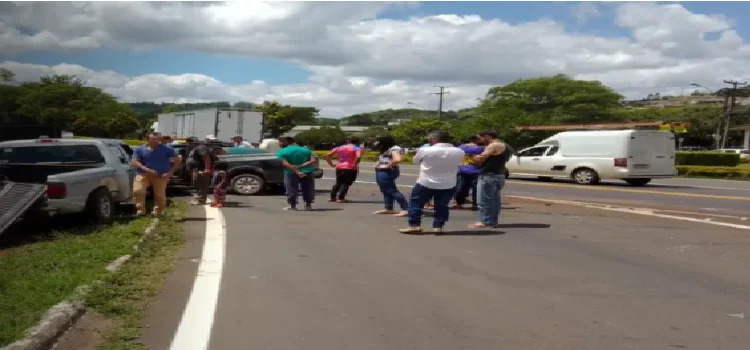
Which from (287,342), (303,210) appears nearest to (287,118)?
(303,210)

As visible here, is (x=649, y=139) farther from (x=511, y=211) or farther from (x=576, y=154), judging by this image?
(x=511, y=211)

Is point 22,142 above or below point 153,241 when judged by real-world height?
above

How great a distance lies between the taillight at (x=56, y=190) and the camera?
976 cm

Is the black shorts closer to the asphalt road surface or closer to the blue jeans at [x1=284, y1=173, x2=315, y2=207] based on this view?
the blue jeans at [x1=284, y1=173, x2=315, y2=207]

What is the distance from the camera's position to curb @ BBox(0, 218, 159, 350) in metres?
4.55

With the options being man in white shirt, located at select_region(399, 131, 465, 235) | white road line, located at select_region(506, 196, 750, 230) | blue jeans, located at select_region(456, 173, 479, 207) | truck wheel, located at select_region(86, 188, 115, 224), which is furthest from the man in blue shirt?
white road line, located at select_region(506, 196, 750, 230)

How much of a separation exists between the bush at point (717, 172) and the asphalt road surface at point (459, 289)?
83.4 ft

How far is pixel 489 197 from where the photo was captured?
10938 millimetres

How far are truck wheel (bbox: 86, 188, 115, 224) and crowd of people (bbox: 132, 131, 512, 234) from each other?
0.66 m

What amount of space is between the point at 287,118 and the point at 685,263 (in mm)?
107894

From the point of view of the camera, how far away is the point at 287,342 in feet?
16.0

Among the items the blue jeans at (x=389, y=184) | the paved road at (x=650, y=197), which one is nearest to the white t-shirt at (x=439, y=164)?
the blue jeans at (x=389, y=184)

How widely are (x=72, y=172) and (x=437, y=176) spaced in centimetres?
538

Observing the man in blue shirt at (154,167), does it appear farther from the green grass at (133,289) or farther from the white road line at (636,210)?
the white road line at (636,210)
